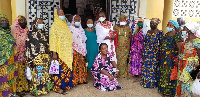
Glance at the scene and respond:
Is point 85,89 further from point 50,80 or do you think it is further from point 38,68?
point 38,68

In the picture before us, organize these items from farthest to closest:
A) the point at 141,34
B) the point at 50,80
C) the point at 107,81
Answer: the point at 141,34 → the point at 107,81 → the point at 50,80

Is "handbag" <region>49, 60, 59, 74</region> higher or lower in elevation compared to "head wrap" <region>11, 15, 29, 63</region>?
lower

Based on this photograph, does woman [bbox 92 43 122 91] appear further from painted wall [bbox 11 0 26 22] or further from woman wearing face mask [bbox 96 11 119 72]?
painted wall [bbox 11 0 26 22]

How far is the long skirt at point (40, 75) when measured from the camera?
14.9ft

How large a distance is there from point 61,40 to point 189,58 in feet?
9.12

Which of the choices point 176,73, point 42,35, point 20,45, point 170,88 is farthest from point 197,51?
point 20,45

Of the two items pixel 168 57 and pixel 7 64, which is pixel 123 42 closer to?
pixel 168 57

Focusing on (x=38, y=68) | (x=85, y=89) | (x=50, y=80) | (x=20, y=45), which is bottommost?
(x=85, y=89)

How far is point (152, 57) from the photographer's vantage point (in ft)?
16.7

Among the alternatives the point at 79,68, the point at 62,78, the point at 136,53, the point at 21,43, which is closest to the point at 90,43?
the point at 79,68

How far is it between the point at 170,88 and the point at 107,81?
1525 millimetres

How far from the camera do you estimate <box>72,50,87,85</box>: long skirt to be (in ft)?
16.7

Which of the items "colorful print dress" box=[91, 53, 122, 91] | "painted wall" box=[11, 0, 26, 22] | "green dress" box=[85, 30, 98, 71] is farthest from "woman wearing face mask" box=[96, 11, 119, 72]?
"painted wall" box=[11, 0, 26, 22]

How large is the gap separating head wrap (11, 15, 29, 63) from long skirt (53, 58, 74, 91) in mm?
865
